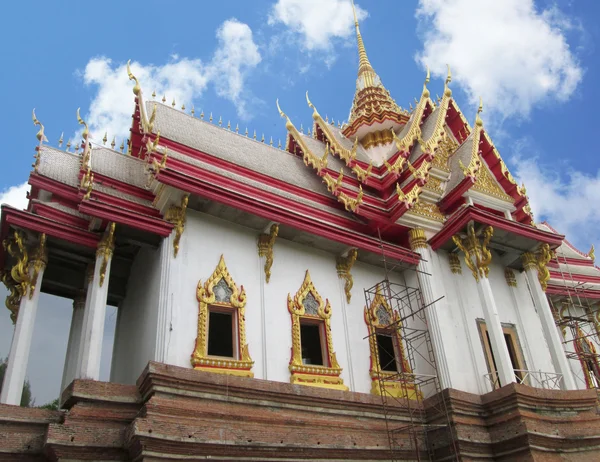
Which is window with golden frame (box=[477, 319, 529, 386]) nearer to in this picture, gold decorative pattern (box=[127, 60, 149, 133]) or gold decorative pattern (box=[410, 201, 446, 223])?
gold decorative pattern (box=[410, 201, 446, 223])

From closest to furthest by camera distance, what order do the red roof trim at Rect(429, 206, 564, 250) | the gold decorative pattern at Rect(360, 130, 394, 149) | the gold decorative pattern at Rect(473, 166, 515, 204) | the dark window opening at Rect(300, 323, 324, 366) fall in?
the dark window opening at Rect(300, 323, 324, 366)
the red roof trim at Rect(429, 206, 564, 250)
the gold decorative pattern at Rect(473, 166, 515, 204)
the gold decorative pattern at Rect(360, 130, 394, 149)

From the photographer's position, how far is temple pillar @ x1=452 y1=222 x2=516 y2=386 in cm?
958

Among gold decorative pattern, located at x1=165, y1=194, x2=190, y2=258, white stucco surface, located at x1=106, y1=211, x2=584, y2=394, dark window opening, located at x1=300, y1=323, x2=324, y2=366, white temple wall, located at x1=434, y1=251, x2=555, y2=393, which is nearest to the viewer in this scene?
white stucco surface, located at x1=106, y1=211, x2=584, y2=394

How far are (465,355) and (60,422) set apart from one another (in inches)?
248

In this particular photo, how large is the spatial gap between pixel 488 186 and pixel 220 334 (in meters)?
6.71

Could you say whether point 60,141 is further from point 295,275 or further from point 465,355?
point 465,355

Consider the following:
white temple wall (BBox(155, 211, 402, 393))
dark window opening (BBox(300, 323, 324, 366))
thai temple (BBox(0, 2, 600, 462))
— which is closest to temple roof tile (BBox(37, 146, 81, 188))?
thai temple (BBox(0, 2, 600, 462))

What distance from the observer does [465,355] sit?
1005 cm

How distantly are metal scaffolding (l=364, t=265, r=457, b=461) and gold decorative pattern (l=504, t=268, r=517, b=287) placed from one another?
217 cm

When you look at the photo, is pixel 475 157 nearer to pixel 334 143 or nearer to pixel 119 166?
pixel 334 143

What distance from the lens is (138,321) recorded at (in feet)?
30.5

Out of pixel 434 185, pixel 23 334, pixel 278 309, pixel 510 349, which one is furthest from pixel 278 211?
pixel 510 349

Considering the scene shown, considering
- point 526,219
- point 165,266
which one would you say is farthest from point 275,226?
point 526,219

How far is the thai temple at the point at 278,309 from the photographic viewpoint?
7414mm
